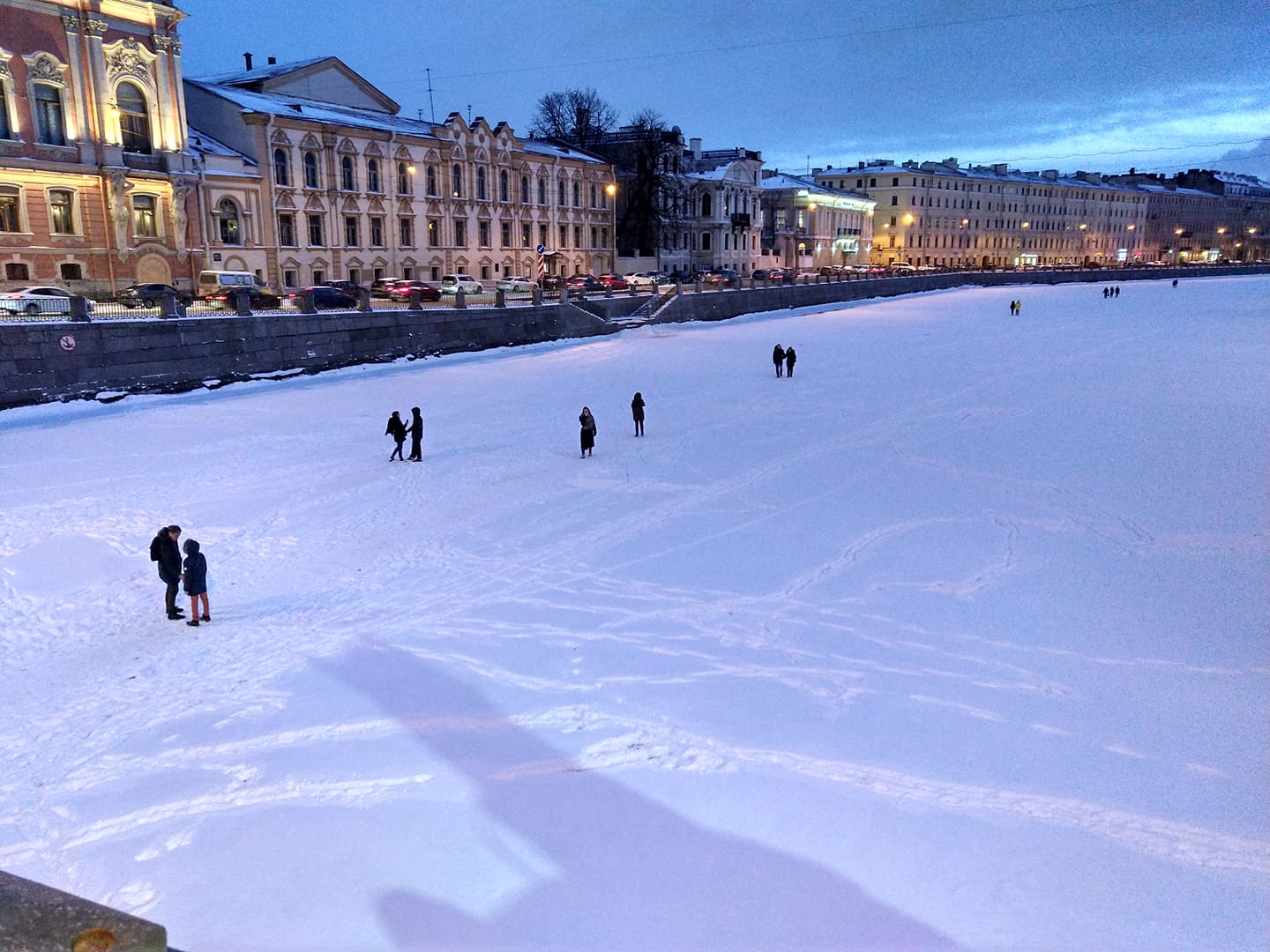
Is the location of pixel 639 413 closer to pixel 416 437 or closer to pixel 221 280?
pixel 416 437

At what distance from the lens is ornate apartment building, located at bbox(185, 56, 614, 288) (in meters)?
45.0

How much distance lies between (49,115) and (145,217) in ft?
16.2

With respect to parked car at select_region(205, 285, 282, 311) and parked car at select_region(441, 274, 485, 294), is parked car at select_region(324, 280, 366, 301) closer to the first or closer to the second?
parked car at select_region(441, 274, 485, 294)

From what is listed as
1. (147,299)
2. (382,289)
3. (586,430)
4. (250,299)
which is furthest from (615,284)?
(586,430)

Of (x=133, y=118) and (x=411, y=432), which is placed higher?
(x=133, y=118)

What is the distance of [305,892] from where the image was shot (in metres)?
6.32

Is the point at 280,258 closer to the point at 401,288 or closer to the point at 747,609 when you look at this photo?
the point at 401,288

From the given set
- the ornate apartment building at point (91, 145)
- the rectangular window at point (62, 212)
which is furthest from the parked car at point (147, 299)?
the rectangular window at point (62, 212)

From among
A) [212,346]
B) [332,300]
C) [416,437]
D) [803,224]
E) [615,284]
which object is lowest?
[416,437]

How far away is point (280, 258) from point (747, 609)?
4180cm

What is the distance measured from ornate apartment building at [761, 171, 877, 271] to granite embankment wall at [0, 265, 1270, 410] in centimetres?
4991

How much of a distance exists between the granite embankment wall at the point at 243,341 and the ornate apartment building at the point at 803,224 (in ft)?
164

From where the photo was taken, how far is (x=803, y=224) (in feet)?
330

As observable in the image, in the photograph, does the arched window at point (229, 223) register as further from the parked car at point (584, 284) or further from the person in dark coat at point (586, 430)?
the person in dark coat at point (586, 430)
